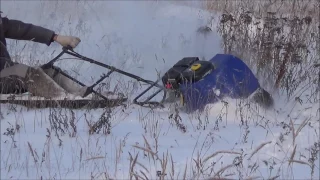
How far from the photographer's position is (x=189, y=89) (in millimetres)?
5270

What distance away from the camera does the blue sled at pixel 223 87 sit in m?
5.25

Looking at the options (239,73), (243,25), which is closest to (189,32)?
(243,25)

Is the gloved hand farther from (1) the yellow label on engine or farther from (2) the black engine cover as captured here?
(1) the yellow label on engine

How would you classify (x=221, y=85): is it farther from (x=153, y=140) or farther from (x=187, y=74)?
(x=153, y=140)

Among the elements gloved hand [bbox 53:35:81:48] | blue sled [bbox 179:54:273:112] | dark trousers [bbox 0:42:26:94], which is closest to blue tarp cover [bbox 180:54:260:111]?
blue sled [bbox 179:54:273:112]

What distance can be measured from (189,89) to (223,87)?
304 millimetres

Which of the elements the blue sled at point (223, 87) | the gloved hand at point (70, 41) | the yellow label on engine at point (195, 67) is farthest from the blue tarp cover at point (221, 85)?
the gloved hand at point (70, 41)

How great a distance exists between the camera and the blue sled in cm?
525

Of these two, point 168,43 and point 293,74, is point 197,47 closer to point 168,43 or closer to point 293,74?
point 168,43

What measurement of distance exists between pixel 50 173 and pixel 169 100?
1.90m

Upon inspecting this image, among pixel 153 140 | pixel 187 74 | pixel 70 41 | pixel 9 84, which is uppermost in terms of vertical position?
pixel 70 41

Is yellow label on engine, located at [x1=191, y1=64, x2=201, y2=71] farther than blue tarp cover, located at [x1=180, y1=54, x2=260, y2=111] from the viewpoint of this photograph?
Yes

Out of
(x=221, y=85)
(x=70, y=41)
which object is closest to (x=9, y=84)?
(x=70, y=41)

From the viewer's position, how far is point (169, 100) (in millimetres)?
5480
